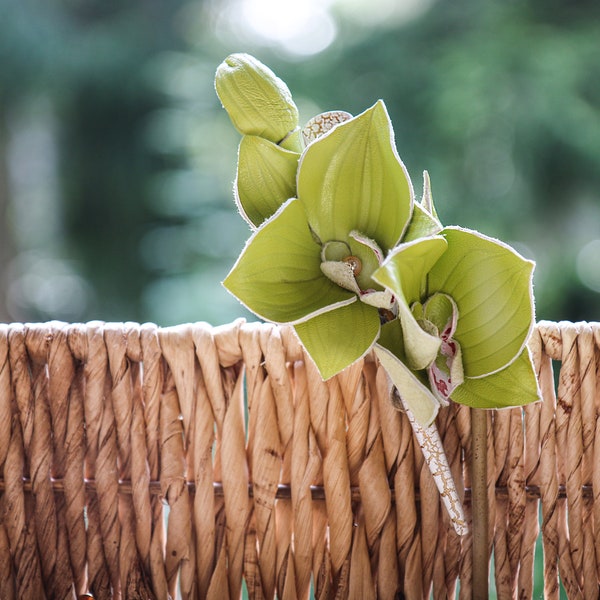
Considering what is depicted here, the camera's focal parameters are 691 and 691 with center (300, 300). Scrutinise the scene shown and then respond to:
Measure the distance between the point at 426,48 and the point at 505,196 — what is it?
430 millimetres

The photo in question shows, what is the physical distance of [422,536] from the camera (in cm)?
29

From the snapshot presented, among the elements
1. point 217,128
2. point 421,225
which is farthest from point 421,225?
point 217,128

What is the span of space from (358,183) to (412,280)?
4 cm

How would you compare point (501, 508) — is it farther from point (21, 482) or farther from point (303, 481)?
point (21, 482)

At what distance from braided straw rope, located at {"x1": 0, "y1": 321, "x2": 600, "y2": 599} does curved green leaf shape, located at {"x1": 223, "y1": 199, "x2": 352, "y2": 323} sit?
0.05 m

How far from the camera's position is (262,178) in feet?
0.81

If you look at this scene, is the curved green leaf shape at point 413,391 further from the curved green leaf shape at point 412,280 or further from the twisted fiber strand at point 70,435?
the twisted fiber strand at point 70,435

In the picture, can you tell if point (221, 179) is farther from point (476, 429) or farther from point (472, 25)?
point (476, 429)

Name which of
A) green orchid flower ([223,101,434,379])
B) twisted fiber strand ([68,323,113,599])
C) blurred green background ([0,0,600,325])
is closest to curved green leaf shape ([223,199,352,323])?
green orchid flower ([223,101,434,379])

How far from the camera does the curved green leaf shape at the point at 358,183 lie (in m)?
0.23

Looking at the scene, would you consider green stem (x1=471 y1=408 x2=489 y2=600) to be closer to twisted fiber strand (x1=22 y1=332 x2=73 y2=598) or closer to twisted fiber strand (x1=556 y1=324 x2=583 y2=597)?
twisted fiber strand (x1=556 y1=324 x2=583 y2=597)

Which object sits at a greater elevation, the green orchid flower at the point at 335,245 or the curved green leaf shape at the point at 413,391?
the green orchid flower at the point at 335,245

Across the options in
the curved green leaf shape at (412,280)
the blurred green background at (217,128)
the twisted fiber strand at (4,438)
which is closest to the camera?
the curved green leaf shape at (412,280)

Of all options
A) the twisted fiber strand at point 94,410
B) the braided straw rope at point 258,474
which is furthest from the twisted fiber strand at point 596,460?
the twisted fiber strand at point 94,410
